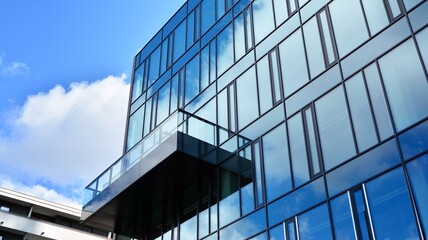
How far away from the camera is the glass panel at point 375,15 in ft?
57.4

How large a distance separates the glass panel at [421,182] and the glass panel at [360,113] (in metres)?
1.70

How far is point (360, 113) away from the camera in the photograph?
1695 cm

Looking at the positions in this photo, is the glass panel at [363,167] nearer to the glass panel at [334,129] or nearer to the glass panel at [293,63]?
the glass panel at [334,129]

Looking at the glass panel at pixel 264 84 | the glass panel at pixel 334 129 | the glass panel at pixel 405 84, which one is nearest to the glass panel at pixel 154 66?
the glass panel at pixel 264 84

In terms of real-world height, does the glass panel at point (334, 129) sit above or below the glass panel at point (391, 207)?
above

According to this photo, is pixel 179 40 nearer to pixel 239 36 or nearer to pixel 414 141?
pixel 239 36

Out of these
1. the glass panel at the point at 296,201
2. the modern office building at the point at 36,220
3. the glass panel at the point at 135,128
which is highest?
the modern office building at the point at 36,220

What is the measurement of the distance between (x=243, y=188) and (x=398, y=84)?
24.1 ft

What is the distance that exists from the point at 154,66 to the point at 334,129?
1643cm

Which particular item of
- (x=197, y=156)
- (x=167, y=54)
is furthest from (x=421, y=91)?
(x=167, y=54)

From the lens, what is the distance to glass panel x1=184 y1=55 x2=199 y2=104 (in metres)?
26.7

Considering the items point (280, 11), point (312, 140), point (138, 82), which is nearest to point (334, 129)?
point (312, 140)

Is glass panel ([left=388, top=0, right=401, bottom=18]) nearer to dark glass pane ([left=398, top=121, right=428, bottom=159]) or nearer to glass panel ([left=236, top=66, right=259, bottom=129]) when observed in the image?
dark glass pane ([left=398, top=121, right=428, bottom=159])

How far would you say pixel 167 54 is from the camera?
31.1 m
